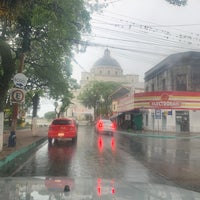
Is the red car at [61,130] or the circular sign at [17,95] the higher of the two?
the circular sign at [17,95]

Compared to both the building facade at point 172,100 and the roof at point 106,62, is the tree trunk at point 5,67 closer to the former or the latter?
the building facade at point 172,100

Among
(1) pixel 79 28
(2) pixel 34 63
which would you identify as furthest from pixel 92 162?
(2) pixel 34 63

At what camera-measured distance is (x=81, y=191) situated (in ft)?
13.1

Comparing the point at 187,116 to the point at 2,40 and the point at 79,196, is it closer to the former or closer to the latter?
the point at 2,40

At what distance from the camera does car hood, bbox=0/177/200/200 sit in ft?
12.3

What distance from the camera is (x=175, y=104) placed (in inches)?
1768

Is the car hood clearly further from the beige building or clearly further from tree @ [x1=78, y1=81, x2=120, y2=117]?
the beige building

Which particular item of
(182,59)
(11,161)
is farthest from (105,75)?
(11,161)

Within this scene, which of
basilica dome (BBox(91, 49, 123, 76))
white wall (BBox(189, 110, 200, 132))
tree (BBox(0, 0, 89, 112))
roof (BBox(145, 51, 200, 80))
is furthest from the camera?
basilica dome (BBox(91, 49, 123, 76))

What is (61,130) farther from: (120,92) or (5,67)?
(120,92)

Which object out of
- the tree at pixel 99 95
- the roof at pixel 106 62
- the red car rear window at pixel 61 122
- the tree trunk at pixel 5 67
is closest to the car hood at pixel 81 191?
the tree trunk at pixel 5 67

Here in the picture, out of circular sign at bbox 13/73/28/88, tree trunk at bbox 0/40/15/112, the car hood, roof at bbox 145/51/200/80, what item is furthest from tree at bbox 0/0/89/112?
roof at bbox 145/51/200/80

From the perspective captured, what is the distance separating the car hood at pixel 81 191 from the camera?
3740mm

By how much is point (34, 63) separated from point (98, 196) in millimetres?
21095
